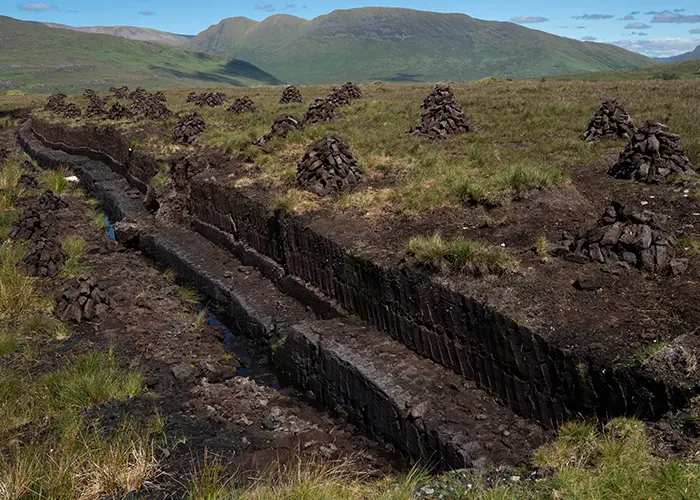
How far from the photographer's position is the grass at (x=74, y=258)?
1574 centimetres

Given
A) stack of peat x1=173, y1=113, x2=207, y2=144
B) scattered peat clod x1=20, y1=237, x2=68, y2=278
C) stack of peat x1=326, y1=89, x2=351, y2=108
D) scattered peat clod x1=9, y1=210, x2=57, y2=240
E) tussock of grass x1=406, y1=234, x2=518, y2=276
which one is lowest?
scattered peat clod x1=20, y1=237, x2=68, y2=278

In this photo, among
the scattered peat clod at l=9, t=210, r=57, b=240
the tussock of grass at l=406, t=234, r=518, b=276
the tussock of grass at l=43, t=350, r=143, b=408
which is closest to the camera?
the tussock of grass at l=43, t=350, r=143, b=408

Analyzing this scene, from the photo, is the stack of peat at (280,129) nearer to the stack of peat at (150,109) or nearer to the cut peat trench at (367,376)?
the cut peat trench at (367,376)

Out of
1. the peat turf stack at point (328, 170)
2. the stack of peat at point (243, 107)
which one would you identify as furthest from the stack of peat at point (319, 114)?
the peat turf stack at point (328, 170)

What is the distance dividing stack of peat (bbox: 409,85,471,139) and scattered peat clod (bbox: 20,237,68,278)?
1321 cm

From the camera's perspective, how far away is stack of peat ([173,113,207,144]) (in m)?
26.0

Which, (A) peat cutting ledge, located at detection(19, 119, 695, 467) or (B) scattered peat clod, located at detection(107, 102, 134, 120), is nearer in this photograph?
(A) peat cutting ledge, located at detection(19, 119, 695, 467)

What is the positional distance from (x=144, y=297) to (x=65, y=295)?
196cm

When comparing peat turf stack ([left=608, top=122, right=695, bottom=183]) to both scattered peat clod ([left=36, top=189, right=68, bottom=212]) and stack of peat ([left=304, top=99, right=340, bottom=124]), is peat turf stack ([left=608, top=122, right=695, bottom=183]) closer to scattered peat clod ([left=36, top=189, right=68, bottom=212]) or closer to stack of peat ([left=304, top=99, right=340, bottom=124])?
stack of peat ([left=304, top=99, right=340, bottom=124])

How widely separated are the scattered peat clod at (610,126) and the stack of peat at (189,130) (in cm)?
1723

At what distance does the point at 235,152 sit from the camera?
69.3 ft

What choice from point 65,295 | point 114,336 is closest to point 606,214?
point 114,336

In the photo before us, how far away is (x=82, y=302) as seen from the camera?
43.1ft

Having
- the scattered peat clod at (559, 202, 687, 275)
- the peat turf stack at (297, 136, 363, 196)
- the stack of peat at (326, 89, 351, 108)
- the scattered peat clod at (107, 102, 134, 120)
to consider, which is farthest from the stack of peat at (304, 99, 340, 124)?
the scattered peat clod at (559, 202, 687, 275)
